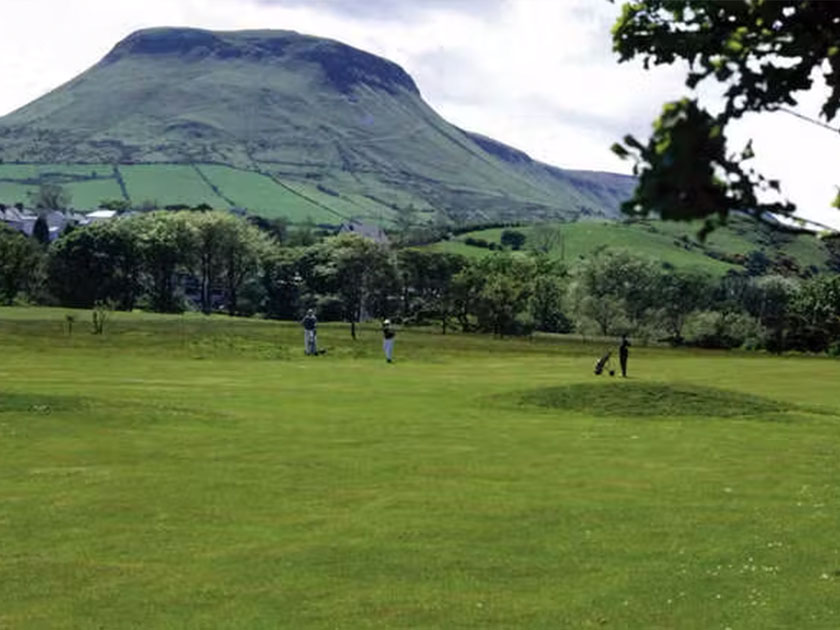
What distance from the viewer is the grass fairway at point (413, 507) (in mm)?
17859

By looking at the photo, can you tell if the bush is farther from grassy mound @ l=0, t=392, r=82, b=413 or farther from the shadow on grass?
grassy mound @ l=0, t=392, r=82, b=413

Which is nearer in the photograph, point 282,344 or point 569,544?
point 569,544

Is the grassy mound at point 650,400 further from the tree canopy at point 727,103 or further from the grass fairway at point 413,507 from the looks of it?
the tree canopy at point 727,103

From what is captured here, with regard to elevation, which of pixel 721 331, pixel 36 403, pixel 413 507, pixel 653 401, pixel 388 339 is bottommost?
pixel 413 507

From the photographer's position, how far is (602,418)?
153ft

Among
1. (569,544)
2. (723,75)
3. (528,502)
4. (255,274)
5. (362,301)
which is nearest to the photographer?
(723,75)

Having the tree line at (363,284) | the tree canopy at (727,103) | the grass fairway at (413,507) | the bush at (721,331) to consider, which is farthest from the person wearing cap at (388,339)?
the bush at (721,331)

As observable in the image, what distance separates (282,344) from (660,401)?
4563 cm

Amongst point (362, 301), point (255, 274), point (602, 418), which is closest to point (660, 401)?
point (602, 418)

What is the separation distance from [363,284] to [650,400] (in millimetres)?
127732

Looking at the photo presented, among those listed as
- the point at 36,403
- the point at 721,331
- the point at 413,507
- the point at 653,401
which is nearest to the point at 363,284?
the point at 721,331

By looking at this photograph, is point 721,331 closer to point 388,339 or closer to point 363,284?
point 363,284

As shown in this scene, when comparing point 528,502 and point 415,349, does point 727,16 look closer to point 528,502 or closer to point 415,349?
point 528,502

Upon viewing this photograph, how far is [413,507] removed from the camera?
25234 mm
